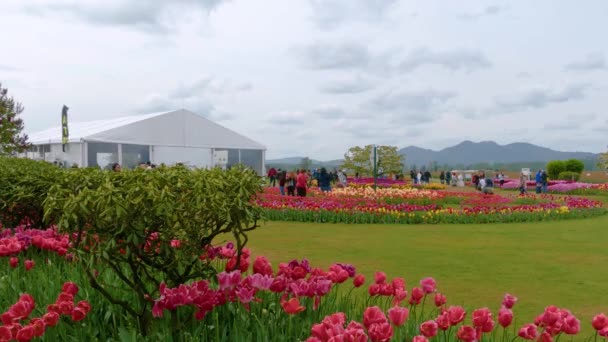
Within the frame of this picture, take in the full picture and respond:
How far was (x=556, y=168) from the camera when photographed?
4050 cm

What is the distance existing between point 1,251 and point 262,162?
104ft

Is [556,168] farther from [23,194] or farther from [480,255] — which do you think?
[23,194]

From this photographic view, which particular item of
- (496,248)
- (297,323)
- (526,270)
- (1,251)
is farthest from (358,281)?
(496,248)

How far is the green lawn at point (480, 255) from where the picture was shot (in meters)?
6.40

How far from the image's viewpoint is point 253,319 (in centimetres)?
364

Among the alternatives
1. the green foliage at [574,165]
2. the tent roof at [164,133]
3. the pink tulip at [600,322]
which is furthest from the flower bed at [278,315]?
the green foliage at [574,165]

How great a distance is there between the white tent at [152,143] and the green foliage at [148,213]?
22795 mm

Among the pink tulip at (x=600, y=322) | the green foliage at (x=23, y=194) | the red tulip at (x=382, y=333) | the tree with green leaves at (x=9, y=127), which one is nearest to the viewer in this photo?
the red tulip at (x=382, y=333)

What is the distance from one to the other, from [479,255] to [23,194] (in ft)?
22.6

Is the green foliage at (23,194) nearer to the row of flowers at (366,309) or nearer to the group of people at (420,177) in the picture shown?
the row of flowers at (366,309)

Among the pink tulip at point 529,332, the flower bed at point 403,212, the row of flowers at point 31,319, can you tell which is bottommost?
the flower bed at point 403,212

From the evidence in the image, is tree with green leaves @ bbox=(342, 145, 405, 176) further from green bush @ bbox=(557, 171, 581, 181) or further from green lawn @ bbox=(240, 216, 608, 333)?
green lawn @ bbox=(240, 216, 608, 333)

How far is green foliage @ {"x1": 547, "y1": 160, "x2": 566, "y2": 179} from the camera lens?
40281 mm

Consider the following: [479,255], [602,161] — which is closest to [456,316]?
[479,255]
